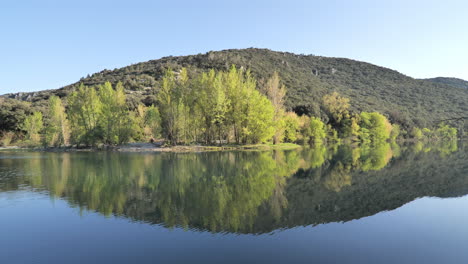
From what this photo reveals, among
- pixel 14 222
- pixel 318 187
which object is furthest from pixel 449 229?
pixel 14 222

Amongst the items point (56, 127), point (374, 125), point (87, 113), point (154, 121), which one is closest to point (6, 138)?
point (56, 127)

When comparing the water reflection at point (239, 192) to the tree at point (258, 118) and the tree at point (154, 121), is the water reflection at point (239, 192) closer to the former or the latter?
the tree at point (258, 118)

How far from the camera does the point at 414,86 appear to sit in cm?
17225

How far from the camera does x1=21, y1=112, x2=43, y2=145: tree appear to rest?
7359 centimetres

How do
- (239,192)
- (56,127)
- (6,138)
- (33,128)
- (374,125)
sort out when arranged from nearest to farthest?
(239,192)
(56,127)
(33,128)
(6,138)
(374,125)

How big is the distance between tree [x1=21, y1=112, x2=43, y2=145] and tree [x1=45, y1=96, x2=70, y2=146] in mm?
8993

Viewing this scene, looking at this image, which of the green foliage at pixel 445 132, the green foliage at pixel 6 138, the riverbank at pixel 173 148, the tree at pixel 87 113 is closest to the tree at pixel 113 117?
the tree at pixel 87 113

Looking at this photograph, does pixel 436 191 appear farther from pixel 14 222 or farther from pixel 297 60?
pixel 297 60

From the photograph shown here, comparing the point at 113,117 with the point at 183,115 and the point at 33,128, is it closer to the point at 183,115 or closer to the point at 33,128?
the point at 183,115

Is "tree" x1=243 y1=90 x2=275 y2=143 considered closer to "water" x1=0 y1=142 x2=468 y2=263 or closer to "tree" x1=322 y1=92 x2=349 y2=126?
"water" x1=0 y1=142 x2=468 y2=263

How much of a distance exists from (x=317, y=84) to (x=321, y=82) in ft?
40.1

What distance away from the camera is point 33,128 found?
75.9 metres

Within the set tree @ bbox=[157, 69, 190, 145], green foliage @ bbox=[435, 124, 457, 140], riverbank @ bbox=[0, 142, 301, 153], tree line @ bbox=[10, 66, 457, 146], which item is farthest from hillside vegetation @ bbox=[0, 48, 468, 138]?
tree @ bbox=[157, 69, 190, 145]

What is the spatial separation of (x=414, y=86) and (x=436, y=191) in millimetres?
176775
